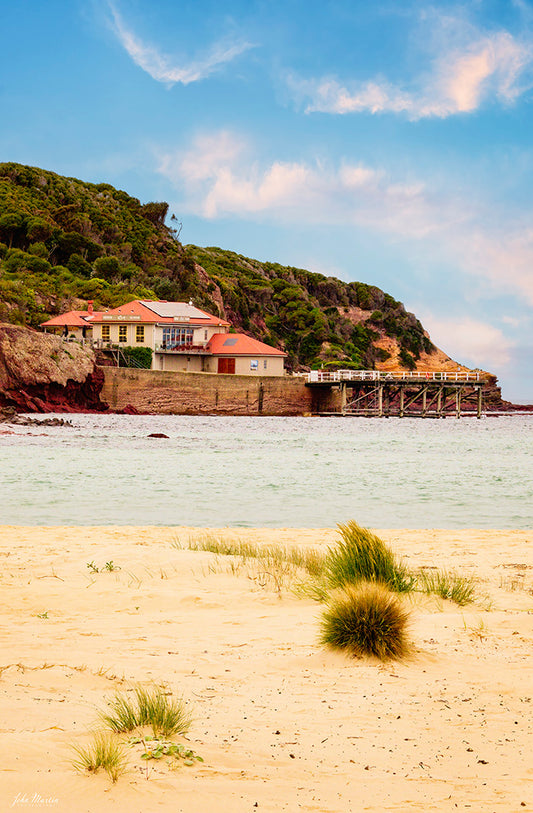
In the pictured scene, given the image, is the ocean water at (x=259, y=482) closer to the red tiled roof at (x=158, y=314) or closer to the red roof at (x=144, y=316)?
the red tiled roof at (x=158, y=314)

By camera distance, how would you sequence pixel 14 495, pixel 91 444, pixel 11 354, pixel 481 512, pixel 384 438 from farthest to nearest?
pixel 11 354, pixel 384 438, pixel 91 444, pixel 14 495, pixel 481 512

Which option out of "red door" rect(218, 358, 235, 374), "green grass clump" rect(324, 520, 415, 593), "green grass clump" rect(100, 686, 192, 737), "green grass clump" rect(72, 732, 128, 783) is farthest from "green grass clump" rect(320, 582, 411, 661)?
"red door" rect(218, 358, 235, 374)

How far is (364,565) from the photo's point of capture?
7469 millimetres

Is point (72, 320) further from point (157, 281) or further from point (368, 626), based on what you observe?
point (368, 626)

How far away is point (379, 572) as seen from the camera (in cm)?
741

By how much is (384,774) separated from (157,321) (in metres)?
65.7

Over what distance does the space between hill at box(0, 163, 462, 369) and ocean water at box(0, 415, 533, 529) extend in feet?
149

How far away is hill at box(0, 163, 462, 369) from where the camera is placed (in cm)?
8569

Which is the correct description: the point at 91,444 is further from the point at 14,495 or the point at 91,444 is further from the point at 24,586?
the point at 24,586

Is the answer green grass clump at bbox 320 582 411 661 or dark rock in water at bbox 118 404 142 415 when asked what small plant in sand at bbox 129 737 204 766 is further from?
dark rock in water at bbox 118 404 142 415

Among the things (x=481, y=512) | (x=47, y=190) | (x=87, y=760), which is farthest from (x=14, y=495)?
(x=47, y=190)

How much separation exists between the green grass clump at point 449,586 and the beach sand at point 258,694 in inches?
5.4

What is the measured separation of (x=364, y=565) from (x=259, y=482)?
12.5 meters

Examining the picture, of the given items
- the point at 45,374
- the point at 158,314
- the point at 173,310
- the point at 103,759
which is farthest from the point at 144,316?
the point at 103,759
